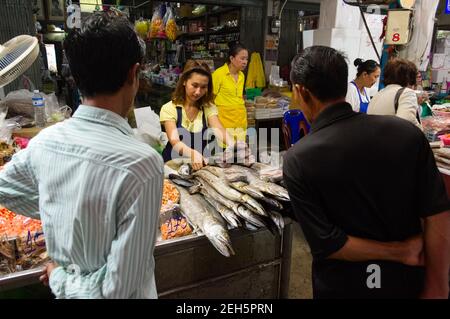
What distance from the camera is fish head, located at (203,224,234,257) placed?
148cm

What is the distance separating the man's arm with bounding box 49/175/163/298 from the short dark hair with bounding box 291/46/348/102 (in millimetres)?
687

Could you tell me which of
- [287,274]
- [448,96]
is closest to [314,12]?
[448,96]

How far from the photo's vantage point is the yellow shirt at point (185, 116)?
103 inches

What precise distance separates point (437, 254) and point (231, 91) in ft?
11.6

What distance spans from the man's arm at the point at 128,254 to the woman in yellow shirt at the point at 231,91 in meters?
3.41

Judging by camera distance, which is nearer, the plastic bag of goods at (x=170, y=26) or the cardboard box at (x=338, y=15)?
the cardboard box at (x=338, y=15)

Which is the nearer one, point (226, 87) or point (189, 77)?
point (189, 77)

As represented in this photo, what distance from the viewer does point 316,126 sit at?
1246 mm

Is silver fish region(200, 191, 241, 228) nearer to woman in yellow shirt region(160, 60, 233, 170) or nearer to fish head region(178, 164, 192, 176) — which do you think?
fish head region(178, 164, 192, 176)

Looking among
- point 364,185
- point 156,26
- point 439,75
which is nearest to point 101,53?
point 364,185

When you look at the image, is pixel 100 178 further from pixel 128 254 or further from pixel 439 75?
pixel 439 75

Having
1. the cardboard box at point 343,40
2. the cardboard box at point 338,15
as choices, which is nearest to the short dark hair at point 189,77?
the cardboard box at point 343,40

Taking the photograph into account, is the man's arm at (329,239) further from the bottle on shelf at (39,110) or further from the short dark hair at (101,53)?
the bottle on shelf at (39,110)

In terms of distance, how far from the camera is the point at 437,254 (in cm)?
122
